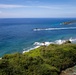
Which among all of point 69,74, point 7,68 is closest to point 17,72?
point 7,68

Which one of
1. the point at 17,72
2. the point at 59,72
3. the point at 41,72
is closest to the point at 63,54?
the point at 59,72

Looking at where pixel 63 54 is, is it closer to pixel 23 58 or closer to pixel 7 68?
pixel 23 58

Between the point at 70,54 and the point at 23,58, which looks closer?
the point at 23,58

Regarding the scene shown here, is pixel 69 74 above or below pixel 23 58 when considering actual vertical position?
below

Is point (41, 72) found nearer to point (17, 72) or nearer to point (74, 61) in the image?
point (17, 72)

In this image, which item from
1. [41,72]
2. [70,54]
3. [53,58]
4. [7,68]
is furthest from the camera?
[70,54]

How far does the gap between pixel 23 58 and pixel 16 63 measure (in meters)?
1.02

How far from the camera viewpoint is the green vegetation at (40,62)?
17491mm

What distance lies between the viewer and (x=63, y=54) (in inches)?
923

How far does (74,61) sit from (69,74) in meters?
4.56

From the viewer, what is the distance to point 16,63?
18.8 meters

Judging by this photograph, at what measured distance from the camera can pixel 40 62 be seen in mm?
19844

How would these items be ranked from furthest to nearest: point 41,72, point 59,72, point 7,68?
point 59,72 < point 41,72 < point 7,68

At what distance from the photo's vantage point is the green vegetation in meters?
17.5
